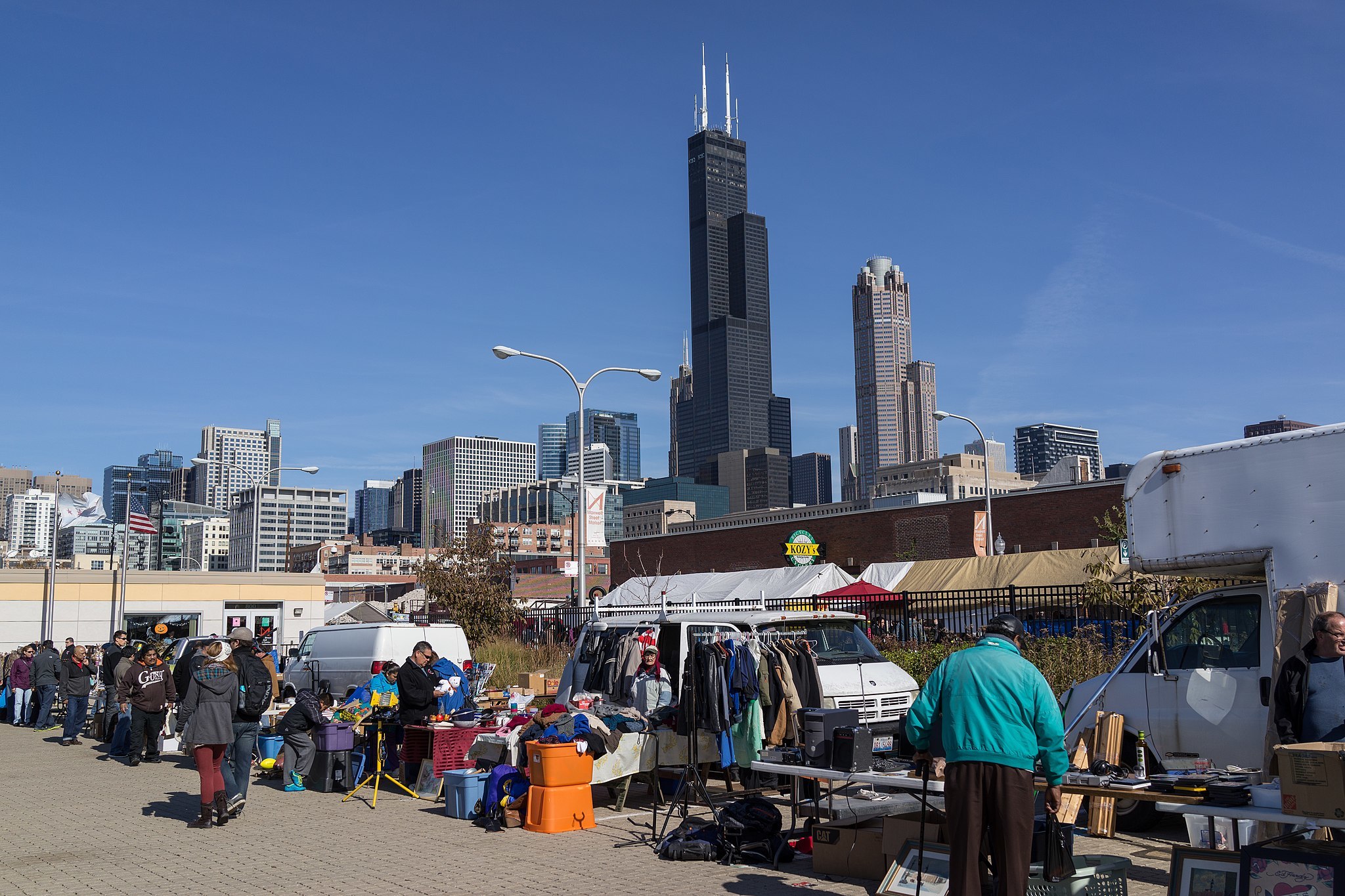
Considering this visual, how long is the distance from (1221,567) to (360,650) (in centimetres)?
1613

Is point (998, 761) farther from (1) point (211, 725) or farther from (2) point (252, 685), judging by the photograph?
(2) point (252, 685)

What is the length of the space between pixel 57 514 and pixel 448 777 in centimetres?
3148

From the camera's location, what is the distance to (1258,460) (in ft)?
33.1

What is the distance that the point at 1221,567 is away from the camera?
10.6 meters

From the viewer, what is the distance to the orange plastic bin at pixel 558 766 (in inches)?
453

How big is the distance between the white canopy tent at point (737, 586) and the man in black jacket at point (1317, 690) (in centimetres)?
2284

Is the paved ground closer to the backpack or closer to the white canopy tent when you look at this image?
the backpack

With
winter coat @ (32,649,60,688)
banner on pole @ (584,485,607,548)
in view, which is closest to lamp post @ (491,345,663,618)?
banner on pole @ (584,485,607,548)

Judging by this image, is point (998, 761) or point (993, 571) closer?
point (998, 761)

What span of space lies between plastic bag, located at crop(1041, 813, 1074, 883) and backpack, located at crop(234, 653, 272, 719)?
28.9ft

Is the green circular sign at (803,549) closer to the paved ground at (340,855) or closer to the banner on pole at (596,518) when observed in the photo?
the banner on pole at (596,518)

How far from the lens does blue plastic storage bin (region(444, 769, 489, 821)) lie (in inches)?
482

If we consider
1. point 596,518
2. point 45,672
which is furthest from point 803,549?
point 45,672

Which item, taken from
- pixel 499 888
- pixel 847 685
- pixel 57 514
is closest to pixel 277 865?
pixel 499 888
